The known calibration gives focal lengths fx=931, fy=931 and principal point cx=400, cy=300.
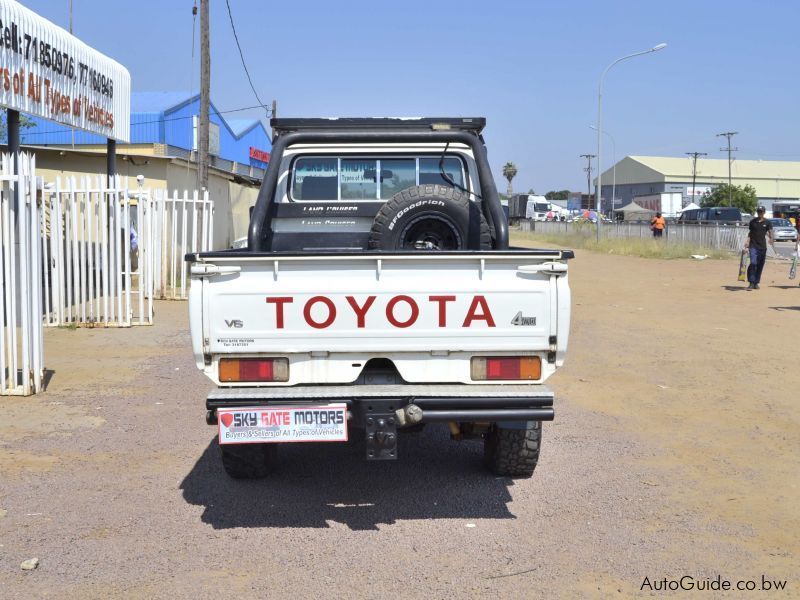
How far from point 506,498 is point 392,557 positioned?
123 cm

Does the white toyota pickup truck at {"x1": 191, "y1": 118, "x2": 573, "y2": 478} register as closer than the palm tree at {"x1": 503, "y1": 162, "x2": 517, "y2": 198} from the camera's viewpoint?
Yes

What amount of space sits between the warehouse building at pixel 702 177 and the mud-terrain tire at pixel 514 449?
109274 mm

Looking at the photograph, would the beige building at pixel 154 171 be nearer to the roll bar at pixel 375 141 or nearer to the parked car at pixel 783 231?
the roll bar at pixel 375 141

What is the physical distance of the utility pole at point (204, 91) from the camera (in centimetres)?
2002

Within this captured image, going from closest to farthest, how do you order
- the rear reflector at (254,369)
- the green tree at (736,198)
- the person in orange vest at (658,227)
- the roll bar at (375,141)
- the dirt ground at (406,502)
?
the dirt ground at (406,502) < the rear reflector at (254,369) < the roll bar at (375,141) < the person in orange vest at (658,227) < the green tree at (736,198)

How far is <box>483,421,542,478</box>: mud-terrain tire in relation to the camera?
5.88 m

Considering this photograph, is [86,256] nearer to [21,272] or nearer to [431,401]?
[21,272]

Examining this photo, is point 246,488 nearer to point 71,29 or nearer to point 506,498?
point 506,498

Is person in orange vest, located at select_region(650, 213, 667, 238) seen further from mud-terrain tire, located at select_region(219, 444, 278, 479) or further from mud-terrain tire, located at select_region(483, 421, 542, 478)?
mud-terrain tire, located at select_region(219, 444, 278, 479)

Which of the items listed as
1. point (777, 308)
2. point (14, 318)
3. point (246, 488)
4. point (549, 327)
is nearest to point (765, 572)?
point (549, 327)

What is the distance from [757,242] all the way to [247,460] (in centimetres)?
1596

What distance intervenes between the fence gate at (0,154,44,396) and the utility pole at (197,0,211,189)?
37.6ft

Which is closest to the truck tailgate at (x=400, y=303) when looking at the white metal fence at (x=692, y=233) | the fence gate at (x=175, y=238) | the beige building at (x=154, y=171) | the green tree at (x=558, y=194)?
the fence gate at (x=175, y=238)

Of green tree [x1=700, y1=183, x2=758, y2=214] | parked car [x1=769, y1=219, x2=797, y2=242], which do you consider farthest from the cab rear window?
green tree [x1=700, y1=183, x2=758, y2=214]
